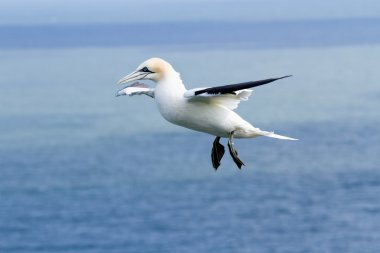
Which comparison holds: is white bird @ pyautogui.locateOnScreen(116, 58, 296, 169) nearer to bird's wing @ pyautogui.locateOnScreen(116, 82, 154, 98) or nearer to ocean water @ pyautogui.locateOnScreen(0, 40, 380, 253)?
bird's wing @ pyautogui.locateOnScreen(116, 82, 154, 98)

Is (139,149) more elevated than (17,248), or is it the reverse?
(139,149)

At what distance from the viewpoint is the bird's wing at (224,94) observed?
Result: 51.5 ft

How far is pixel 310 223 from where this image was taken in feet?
607

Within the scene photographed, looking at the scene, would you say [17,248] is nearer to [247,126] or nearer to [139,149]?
[139,149]

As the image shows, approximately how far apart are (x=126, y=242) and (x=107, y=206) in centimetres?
1588

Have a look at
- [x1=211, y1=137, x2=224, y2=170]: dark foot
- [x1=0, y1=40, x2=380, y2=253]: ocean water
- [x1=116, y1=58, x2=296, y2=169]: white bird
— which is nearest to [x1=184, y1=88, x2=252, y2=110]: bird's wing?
[x1=116, y1=58, x2=296, y2=169]: white bird

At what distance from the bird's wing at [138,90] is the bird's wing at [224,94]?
1.30 meters

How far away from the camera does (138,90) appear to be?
59.2ft

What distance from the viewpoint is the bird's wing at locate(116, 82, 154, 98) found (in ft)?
58.9

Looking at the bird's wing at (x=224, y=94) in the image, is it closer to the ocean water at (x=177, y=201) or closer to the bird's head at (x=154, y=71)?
the bird's head at (x=154, y=71)

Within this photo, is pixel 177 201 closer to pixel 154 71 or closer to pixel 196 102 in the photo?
pixel 196 102

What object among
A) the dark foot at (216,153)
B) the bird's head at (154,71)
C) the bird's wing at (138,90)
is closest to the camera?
the bird's head at (154,71)

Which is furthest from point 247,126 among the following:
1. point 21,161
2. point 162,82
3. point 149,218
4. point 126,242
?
point 21,161

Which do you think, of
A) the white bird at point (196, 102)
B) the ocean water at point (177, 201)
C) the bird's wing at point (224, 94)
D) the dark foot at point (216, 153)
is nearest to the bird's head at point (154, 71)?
the white bird at point (196, 102)
